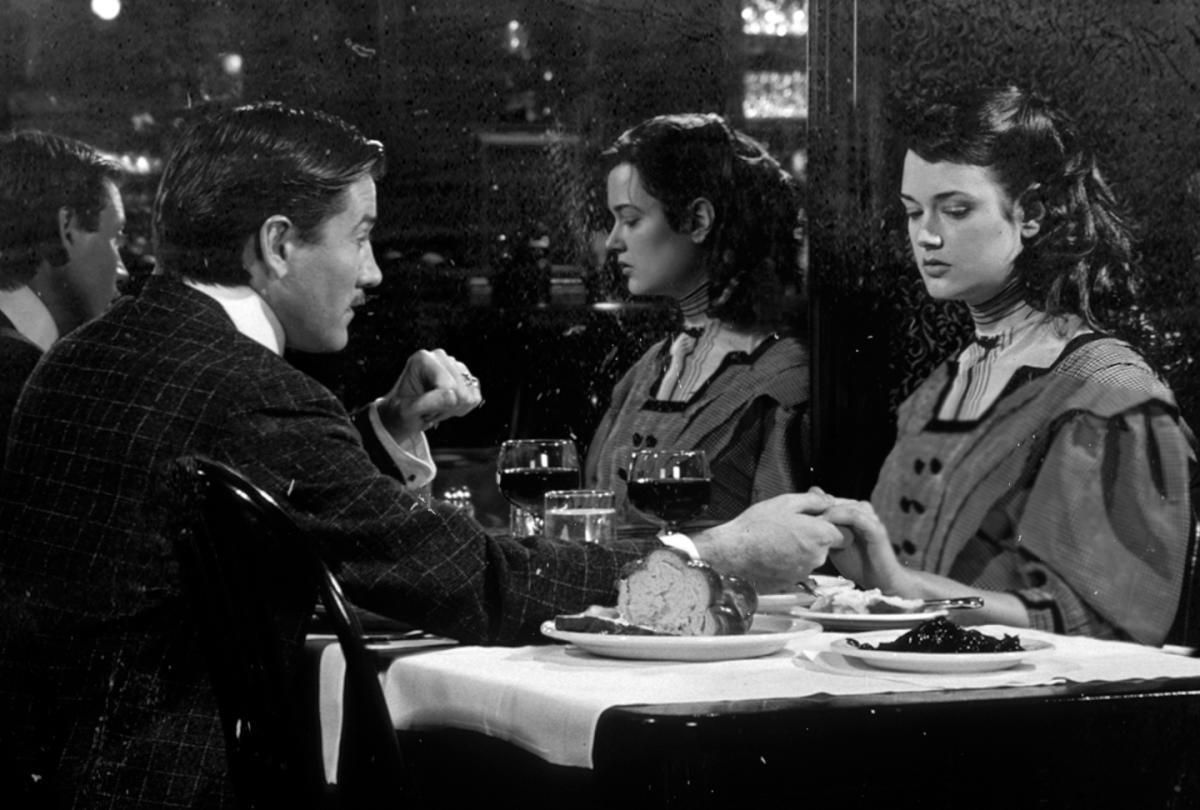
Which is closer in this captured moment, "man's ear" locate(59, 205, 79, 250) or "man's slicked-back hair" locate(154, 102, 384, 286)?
"man's slicked-back hair" locate(154, 102, 384, 286)

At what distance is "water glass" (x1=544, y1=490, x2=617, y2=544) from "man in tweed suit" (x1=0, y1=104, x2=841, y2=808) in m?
0.38

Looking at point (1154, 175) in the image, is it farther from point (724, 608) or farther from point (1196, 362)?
point (724, 608)

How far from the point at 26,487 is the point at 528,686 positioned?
2.22 ft

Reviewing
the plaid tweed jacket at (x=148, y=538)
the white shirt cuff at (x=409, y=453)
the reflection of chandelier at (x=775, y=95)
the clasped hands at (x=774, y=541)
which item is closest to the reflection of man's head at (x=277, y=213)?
the plaid tweed jacket at (x=148, y=538)

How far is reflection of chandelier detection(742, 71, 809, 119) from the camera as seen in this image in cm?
345

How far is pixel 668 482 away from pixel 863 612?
0.36 m

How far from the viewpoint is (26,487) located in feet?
6.88

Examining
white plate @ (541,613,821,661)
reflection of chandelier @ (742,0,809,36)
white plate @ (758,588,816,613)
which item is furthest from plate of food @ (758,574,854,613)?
reflection of chandelier @ (742,0,809,36)

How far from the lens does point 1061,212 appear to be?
121 inches

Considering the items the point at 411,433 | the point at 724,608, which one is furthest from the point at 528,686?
the point at 411,433

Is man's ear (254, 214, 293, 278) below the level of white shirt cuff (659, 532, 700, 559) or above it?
above

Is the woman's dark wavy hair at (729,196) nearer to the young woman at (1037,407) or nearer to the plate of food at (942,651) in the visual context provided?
the young woman at (1037,407)

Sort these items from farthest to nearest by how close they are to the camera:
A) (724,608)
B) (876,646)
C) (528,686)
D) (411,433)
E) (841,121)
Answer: (841,121), (411,433), (724,608), (876,646), (528,686)

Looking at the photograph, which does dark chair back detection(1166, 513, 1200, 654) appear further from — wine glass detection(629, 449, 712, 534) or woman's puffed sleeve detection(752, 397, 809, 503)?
wine glass detection(629, 449, 712, 534)
